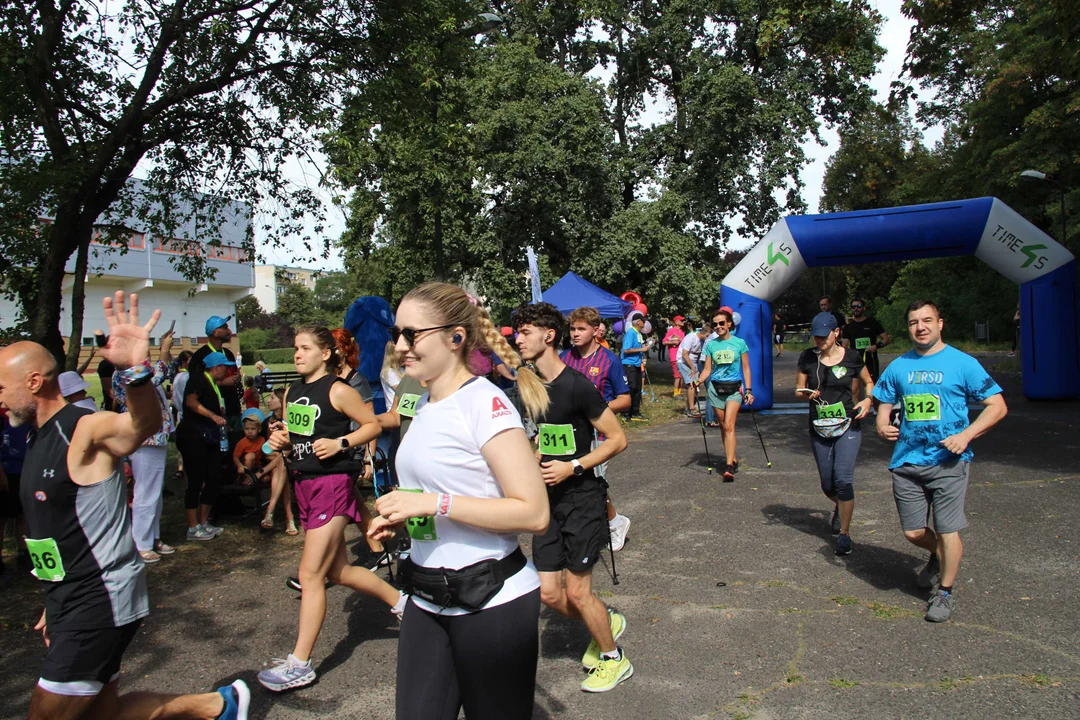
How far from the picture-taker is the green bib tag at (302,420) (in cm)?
462

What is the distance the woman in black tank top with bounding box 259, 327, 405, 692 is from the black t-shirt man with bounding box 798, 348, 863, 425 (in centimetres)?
374

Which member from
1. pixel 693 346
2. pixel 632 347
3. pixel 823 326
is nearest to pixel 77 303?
pixel 823 326

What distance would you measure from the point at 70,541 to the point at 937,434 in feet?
15.7

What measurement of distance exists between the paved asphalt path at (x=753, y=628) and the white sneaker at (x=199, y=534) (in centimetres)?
Answer: 38

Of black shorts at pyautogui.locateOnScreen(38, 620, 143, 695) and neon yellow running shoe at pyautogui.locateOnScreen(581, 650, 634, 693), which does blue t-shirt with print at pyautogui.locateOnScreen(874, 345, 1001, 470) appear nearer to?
neon yellow running shoe at pyautogui.locateOnScreen(581, 650, 634, 693)

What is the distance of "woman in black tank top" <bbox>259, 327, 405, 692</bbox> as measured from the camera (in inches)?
170

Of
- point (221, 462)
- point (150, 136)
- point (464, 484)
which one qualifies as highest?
point (150, 136)

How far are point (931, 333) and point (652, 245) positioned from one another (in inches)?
736

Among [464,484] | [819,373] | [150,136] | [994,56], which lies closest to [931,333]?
[819,373]

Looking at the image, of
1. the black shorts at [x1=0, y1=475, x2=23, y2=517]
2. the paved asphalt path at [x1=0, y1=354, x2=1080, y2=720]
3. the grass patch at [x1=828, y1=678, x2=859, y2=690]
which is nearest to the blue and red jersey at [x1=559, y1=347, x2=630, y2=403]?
the paved asphalt path at [x1=0, y1=354, x2=1080, y2=720]

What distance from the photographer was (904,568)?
5969mm

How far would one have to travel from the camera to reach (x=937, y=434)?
199 inches

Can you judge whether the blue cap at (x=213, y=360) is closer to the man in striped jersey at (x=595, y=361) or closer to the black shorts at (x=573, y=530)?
the man in striped jersey at (x=595, y=361)

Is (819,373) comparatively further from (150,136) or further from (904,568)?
(150,136)
